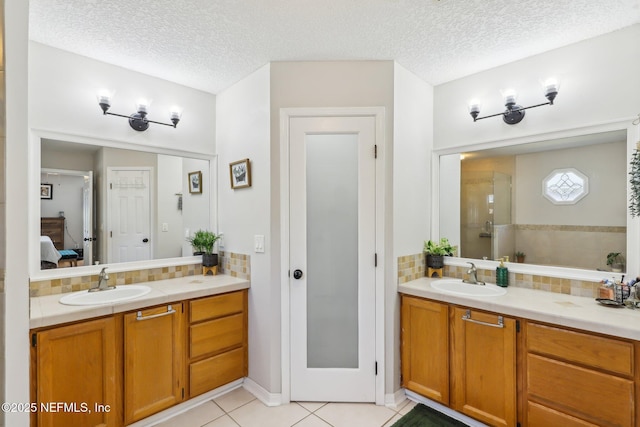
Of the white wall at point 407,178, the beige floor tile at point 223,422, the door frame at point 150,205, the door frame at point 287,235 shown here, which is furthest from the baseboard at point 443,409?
the door frame at point 150,205

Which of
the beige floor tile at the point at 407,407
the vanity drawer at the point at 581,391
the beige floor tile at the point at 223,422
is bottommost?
the beige floor tile at the point at 223,422

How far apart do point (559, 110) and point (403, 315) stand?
182 centimetres

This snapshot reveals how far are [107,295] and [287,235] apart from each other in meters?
1.35

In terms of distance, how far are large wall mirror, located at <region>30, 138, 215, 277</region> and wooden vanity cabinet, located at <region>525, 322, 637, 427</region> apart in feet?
8.80

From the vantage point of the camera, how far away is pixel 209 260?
8.85 ft

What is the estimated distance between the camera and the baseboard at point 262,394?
227 cm

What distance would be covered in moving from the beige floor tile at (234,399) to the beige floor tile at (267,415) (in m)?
0.05

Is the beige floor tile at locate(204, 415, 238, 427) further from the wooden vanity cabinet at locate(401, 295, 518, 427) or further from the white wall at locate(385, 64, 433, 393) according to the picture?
the wooden vanity cabinet at locate(401, 295, 518, 427)

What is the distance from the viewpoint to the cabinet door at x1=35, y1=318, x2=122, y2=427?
64.5 inches

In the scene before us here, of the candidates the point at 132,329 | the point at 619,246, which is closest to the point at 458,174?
the point at 619,246

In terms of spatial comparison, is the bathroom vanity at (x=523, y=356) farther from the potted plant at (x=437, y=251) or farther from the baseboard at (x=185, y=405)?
the baseboard at (x=185, y=405)

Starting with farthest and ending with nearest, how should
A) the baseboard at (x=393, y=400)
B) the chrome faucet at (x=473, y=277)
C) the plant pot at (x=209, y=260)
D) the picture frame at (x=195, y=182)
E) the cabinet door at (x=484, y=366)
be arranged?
the picture frame at (x=195, y=182), the plant pot at (x=209, y=260), the chrome faucet at (x=473, y=277), the baseboard at (x=393, y=400), the cabinet door at (x=484, y=366)

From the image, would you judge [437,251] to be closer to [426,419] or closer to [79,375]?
[426,419]

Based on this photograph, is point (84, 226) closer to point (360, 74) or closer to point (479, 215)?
point (360, 74)
